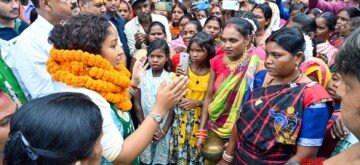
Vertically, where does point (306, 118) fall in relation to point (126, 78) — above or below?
below

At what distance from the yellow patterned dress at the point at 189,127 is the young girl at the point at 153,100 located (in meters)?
0.07

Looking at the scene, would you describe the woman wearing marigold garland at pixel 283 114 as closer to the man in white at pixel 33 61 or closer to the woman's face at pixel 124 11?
the man in white at pixel 33 61

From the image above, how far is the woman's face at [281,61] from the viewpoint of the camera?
7.46ft

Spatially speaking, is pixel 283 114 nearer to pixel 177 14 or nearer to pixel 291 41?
pixel 291 41

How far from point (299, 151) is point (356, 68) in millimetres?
1099

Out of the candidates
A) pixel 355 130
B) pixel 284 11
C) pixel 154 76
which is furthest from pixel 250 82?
pixel 284 11

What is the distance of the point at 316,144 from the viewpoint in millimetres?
2057

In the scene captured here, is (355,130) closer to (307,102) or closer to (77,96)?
(77,96)

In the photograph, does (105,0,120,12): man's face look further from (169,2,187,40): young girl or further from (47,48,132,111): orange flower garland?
(47,48,132,111): orange flower garland

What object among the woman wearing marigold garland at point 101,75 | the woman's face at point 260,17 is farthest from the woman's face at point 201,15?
the woman wearing marigold garland at point 101,75

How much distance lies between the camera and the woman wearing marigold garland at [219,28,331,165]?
2.02 m

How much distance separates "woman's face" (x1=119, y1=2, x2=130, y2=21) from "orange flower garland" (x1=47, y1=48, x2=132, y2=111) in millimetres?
3463

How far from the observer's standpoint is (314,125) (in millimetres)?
2012

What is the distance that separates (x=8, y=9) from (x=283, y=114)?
2102 millimetres
